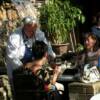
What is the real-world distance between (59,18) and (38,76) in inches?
252

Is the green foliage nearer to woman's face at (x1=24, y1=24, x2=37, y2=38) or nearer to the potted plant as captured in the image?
the potted plant

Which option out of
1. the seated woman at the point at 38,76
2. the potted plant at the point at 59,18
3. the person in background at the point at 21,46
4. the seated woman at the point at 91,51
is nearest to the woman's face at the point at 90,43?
the seated woman at the point at 91,51

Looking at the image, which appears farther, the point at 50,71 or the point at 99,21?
the point at 99,21

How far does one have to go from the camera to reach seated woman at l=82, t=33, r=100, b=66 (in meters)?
6.86

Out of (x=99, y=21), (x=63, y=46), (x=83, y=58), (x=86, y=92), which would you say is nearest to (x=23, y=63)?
(x=83, y=58)

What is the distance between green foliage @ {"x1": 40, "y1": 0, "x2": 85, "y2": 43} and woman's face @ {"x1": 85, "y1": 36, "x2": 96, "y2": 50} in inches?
239

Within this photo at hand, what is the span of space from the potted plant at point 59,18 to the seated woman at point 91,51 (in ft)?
19.9

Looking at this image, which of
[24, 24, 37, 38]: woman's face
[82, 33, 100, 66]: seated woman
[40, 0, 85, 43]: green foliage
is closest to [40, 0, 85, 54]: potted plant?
[40, 0, 85, 43]: green foliage

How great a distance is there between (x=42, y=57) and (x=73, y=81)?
719 millimetres

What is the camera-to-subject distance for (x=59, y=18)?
13180 mm

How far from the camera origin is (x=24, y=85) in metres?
6.94

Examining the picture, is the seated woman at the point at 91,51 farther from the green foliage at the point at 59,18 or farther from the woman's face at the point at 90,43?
the green foliage at the point at 59,18

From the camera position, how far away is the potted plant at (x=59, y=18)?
43.0 feet

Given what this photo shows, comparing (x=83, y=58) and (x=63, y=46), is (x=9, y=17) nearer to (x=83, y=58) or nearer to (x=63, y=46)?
(x=63, y=46)
